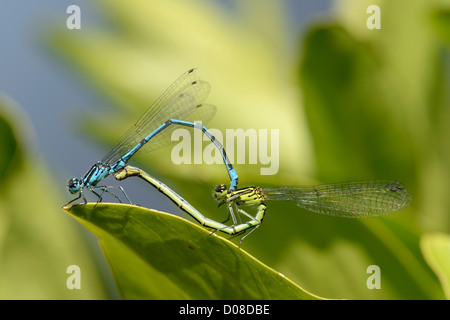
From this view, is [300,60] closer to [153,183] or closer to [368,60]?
[368,60]

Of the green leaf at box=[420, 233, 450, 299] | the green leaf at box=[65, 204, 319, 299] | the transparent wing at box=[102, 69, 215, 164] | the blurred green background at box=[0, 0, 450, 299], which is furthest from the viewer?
the transparent wing at box=[102, 69, 215, 164]

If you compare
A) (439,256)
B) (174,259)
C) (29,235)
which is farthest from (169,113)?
(439,256)

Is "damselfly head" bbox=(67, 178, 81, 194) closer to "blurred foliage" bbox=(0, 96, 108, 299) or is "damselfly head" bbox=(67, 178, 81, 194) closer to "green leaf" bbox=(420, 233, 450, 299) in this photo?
"blurred foliage" bbox=(0, 96, 108, 299)

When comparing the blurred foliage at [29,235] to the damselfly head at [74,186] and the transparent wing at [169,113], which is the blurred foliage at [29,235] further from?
the transparent wing at [169,113]

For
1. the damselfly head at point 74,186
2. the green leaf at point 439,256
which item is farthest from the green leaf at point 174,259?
the damselfly head at point 74,186

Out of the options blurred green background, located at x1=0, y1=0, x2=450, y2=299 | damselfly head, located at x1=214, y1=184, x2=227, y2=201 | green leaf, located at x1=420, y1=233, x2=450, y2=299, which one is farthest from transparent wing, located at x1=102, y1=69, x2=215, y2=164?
green leaf, located at x1=420, y1=233, x2=450, y2=299
